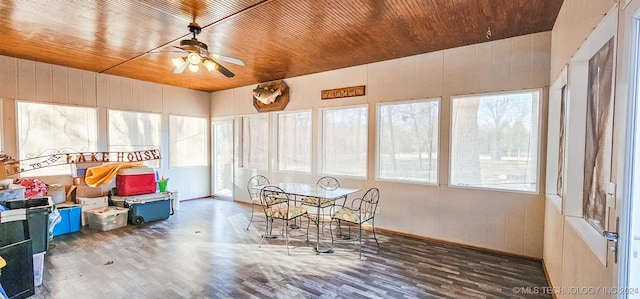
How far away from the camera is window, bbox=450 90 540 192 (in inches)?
139

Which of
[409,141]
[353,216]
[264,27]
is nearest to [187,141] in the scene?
[264,27]

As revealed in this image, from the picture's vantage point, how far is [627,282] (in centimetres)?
126

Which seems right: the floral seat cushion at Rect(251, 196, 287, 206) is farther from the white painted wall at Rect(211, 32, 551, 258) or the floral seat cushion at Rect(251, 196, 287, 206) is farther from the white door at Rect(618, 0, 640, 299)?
the white door at Rect(618, 0, 640, 299)

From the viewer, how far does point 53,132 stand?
4996 millimetres

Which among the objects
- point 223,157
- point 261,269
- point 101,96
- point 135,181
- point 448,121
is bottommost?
point 261,269

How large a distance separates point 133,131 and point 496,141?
664 centimetres

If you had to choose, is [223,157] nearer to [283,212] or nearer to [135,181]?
[135,181]

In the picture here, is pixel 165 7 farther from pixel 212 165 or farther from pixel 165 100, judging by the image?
pixel 212 165

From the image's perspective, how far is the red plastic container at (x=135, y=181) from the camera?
5.12 metres

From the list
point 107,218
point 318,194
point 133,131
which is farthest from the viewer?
point 133,131

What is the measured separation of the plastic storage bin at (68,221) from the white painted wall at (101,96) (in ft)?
3.10

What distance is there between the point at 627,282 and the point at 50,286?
14.2ft

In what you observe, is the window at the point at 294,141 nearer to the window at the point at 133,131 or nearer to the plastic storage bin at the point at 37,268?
the window at the point at 133,131

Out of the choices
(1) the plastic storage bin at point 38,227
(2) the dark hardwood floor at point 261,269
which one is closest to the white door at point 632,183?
(2) the dark hardwood floor at point 261,269
